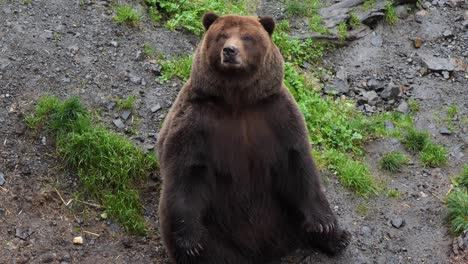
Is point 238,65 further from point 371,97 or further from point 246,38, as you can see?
point 371,97

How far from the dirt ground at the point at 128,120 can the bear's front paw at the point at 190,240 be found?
579 millimetres

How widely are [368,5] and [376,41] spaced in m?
0.55

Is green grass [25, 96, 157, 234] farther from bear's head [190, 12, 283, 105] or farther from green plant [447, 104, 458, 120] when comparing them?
green plant [447, 104, 458, 120]

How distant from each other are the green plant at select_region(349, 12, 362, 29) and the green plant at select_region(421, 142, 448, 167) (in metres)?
2.25

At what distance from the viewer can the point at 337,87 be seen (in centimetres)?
793

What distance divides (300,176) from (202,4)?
3586 mm

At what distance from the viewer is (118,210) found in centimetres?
595

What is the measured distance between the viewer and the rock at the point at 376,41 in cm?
855

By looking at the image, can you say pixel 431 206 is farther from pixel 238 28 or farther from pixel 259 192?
pixel 238 28

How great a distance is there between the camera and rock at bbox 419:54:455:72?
8234 mm

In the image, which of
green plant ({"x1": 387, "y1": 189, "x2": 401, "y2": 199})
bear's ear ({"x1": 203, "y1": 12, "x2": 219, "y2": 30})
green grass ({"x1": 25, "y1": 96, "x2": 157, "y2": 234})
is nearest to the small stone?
green grass ({"x1": 25, "y1": 96, "x2": 157, "y2": 234})

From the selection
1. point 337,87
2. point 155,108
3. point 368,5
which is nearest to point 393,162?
point 337,87

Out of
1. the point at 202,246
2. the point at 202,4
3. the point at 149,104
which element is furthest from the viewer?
the point at 202,4

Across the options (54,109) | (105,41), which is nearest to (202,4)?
(105,41)
